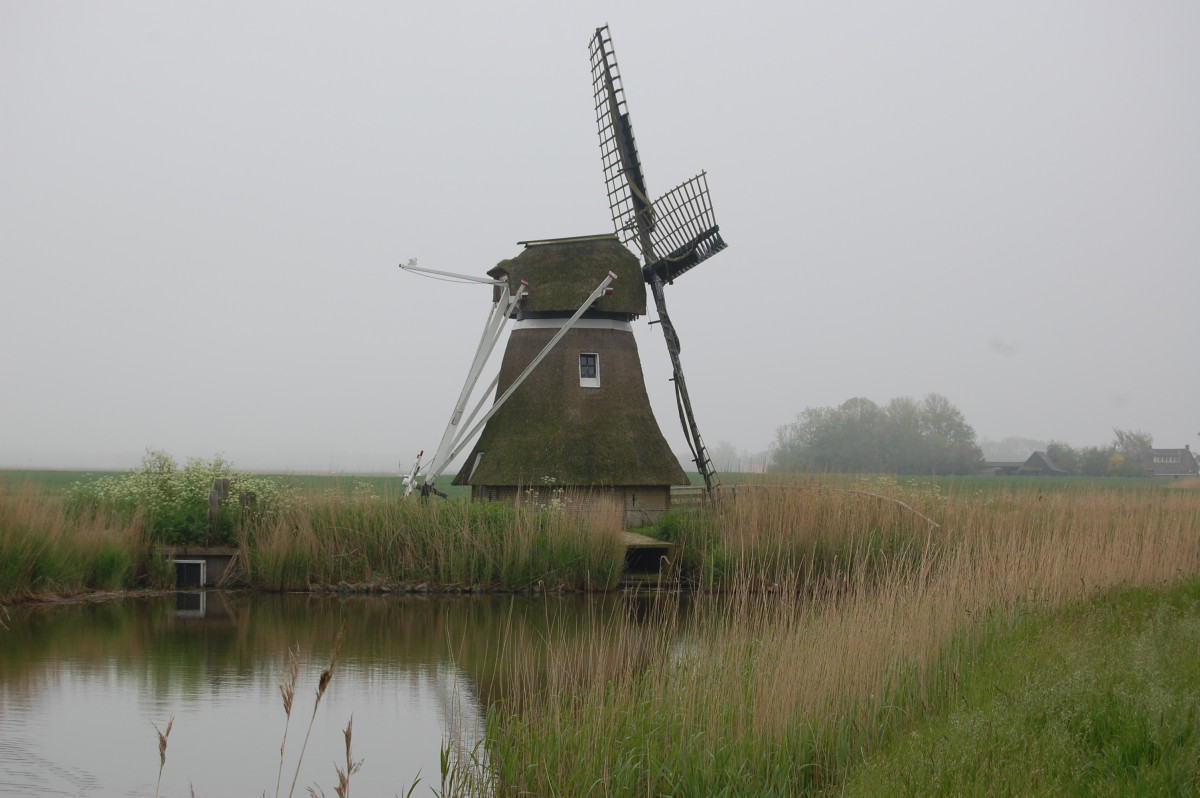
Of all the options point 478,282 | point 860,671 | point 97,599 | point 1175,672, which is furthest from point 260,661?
point 478,282

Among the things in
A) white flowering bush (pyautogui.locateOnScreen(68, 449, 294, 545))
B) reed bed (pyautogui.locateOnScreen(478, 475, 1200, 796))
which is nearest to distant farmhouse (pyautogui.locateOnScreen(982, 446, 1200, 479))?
white flowering bush (pyautogui.locateOnScreen(68, 449, 294, 545))

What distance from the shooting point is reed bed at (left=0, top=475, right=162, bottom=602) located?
12477 mm

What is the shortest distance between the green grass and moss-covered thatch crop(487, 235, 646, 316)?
36.3 ft

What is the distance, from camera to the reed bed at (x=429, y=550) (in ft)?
46.5

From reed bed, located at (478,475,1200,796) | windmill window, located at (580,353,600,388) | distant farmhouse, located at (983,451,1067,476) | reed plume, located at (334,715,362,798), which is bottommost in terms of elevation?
reed bed, located at (478,475,1200,796)

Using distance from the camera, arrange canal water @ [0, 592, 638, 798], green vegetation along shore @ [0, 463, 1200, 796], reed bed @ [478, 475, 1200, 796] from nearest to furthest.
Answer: green vegetation along shore @ [0, 463, 1200, 796] → reed bed @ [478, 475, 1200, 796] → canal water @ [0, 592, 638, 798]

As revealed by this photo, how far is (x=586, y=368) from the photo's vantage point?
17.8m

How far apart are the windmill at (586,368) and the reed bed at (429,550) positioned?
1954mm

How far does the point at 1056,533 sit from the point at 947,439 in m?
59.6

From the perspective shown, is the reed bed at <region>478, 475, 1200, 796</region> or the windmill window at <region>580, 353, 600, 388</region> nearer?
the reed bed at <region>478, 475, 1200, 796</region>

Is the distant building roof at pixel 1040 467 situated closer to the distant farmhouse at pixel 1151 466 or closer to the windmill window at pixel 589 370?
the distant farmhouse at pixel 1151 466

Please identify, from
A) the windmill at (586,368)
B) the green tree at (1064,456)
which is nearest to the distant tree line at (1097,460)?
the green tree at (1064,456)

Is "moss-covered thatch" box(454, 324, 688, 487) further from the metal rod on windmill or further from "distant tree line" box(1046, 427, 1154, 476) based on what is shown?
"distant tree line" box(1046, 427, 1154, 476)

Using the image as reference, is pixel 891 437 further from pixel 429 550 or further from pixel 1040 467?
pixel 429 550
